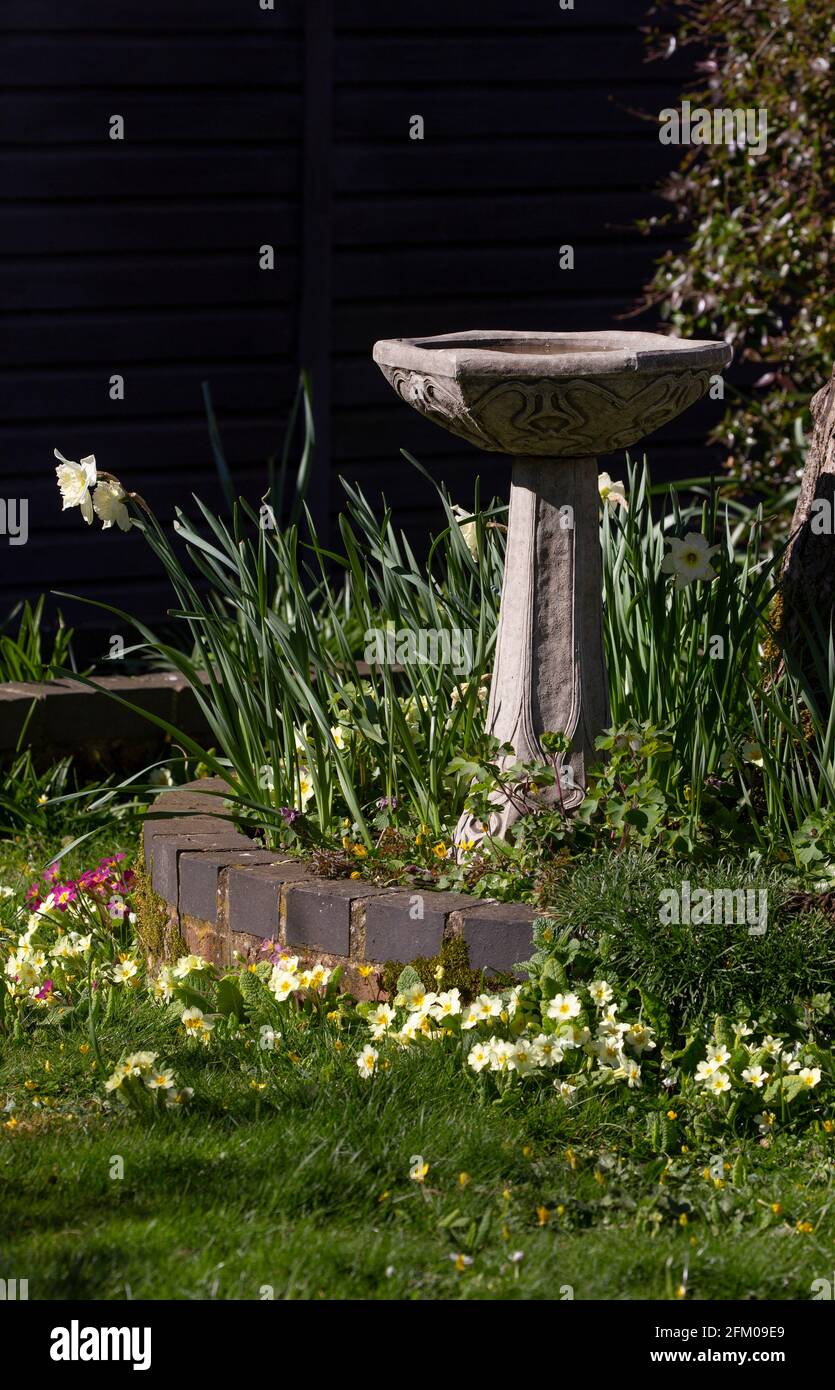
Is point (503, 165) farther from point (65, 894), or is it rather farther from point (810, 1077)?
point (810, 1077)

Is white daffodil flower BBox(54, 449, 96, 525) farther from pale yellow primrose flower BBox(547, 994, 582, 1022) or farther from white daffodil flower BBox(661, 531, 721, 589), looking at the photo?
pale yellow primrose flower BBox(547, 994, 582, 1022)

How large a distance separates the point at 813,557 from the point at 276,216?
3.47 metres

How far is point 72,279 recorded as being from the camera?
6.39 meters

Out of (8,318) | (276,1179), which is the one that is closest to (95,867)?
(276,1179)

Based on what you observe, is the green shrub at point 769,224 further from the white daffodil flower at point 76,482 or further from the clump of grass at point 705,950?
the clump of grass at point 705,950

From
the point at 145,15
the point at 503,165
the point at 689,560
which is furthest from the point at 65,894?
the point at 503,165

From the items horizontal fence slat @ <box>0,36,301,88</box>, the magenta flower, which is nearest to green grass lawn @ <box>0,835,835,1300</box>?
the magenta flower

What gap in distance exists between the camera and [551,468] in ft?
12.3

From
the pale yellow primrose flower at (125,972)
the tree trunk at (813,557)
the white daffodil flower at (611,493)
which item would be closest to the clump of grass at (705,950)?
the tree trunk at (813,557)

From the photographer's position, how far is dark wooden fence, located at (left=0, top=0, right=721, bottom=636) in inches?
249

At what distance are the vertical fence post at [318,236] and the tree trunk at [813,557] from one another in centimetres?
305

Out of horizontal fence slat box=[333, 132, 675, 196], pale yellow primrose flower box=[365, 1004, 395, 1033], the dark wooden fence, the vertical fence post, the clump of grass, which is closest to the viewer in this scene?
the clump of grass

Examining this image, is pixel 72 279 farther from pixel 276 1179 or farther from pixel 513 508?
pixel 276 1179

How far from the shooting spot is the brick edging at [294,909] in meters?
3.45
